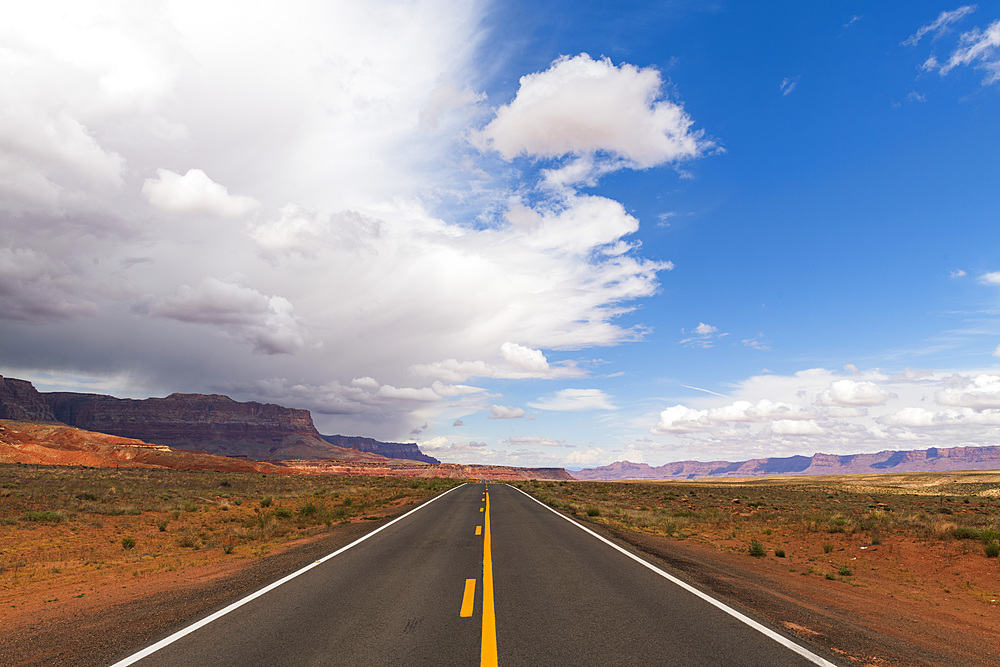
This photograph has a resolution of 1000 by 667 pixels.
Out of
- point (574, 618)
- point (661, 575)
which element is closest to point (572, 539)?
point (661, 575)

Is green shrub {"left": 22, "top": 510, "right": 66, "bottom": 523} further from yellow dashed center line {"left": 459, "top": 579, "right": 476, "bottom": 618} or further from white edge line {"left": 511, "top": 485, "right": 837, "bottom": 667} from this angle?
white edge line {"left": 511, "top": 485, "right": 837, "bottom": 667}

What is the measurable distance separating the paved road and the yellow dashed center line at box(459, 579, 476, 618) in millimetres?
22

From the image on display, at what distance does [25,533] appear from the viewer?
57.6 ft

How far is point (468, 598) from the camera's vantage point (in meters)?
8.38

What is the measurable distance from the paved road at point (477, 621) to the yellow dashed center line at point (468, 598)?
0.07ft

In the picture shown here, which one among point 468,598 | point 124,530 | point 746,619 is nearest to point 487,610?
point 468,598

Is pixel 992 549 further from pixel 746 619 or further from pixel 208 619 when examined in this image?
pixel 208 619

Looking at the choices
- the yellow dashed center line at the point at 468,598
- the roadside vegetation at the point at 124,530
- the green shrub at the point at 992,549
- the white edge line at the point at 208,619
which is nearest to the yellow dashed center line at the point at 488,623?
the yellow dashed center line at the point at 468,598

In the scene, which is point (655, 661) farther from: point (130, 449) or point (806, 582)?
point (130, 449)

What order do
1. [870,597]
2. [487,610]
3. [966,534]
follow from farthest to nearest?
[966,534] → [870,597] → [487,610]

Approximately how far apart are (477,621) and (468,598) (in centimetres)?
135

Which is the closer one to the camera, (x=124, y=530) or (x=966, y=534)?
(x=966, y=534)

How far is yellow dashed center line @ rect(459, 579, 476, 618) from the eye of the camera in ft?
24.7

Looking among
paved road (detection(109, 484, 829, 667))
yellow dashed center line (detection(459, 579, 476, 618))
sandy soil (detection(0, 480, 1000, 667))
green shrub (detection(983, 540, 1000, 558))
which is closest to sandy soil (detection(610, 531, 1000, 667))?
sandy soil (detection(0, 480, 1000, 667))
